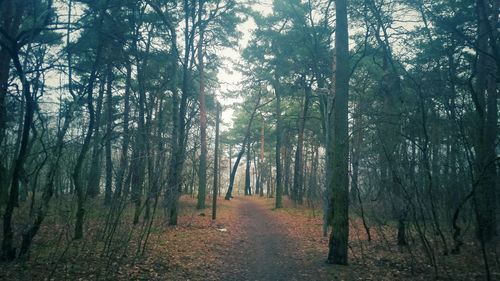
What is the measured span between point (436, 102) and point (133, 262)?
10.2 m

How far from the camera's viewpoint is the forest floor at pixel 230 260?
7145 mm

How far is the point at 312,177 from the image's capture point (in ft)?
63.5

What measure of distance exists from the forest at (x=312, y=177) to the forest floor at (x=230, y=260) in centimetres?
7

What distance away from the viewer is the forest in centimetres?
742

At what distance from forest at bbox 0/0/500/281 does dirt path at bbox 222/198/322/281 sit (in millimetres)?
79

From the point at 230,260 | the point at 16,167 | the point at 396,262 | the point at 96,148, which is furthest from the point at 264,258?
the point at 16,167

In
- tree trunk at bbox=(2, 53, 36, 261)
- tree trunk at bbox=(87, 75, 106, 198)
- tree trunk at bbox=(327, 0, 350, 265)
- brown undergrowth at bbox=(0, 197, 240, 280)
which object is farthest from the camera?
tree trunk at bbox=(87, 75, 106, 198)

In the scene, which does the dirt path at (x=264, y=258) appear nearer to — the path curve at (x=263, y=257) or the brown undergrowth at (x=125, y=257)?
the path curve at (x=263, y=257)

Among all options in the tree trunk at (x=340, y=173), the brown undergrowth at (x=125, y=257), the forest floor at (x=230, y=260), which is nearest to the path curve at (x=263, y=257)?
the forest floor at (x=230, y=260)

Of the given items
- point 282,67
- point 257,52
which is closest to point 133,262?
point 282,67

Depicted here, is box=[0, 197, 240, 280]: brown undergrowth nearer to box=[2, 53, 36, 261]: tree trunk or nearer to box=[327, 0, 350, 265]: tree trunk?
box=[2, 53, 36, 261]: tree trunk

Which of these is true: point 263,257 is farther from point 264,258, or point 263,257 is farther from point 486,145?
point 486,145

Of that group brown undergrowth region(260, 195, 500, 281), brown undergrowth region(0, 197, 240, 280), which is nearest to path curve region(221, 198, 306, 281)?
brown undergrowth region(0, 197, 240, 280)

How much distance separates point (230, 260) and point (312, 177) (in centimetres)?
1110
